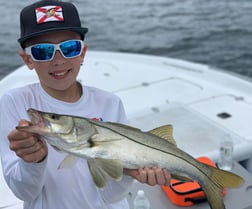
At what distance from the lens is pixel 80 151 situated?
1.66 metres

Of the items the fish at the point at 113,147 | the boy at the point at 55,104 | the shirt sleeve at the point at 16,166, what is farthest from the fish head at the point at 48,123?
the boy at the point at 55,104

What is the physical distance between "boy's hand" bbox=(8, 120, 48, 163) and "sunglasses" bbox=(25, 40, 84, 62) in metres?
0.40

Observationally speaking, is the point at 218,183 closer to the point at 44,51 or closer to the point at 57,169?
the point at 57,169

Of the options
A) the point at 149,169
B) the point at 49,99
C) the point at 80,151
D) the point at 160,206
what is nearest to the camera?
the point at 80,151

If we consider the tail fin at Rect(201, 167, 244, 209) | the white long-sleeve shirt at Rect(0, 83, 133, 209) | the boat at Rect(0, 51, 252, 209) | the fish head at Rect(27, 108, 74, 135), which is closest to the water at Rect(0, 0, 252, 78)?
the boat at Rect(0, 51, 252, 209)

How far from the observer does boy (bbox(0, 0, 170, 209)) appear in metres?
1.82

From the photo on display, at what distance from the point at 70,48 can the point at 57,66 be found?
9 cm

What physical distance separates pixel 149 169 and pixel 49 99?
520 millimetres

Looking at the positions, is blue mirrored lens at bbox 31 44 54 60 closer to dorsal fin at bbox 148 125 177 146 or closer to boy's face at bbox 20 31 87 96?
boy's face at bbox 20 31 87 96

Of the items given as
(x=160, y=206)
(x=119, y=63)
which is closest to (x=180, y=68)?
(x=119, y=63)

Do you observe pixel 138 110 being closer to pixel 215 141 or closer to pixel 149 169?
pixel 215 141

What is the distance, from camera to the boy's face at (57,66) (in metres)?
1.88

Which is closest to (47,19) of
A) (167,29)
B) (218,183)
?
(218,183)

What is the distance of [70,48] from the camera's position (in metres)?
1.89
